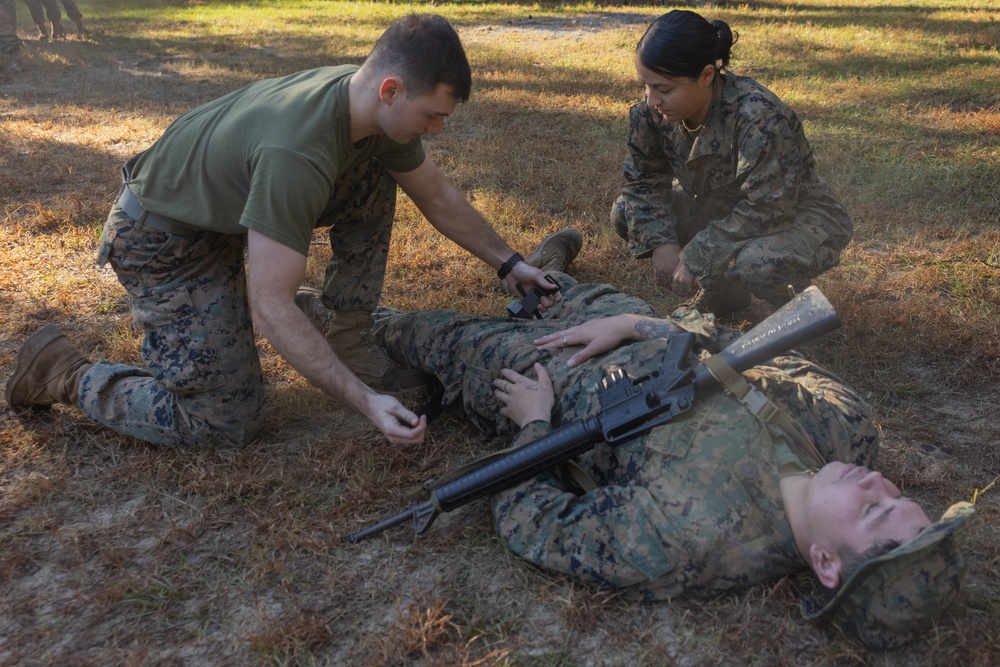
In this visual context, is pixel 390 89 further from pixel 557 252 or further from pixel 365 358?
pixel 557 252

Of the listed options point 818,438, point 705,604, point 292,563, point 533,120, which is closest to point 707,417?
point 818,438

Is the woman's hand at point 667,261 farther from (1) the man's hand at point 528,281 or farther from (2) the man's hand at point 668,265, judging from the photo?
(1) the man's hand at point 528,281

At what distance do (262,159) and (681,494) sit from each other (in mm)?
1843

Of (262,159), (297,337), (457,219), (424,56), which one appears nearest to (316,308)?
(457,219)

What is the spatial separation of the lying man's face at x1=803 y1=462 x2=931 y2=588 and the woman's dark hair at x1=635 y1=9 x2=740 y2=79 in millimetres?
2072

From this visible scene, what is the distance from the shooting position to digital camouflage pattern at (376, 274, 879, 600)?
8.48ft

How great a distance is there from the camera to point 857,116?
24.3 ft

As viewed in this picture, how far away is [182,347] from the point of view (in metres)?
3.40

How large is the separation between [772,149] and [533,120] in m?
4.08

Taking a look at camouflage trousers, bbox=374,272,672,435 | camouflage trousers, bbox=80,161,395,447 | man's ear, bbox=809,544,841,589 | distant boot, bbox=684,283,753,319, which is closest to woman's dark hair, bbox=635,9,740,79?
camouflage trousers, bbox=374,272,672,435

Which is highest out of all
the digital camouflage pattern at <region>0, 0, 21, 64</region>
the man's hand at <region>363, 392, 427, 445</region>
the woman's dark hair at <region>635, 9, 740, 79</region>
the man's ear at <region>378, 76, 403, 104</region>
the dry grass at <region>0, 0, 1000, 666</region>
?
the woman's dark hair at <region>635, 9, 740, 79</region>

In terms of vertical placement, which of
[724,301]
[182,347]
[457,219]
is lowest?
[724,301]

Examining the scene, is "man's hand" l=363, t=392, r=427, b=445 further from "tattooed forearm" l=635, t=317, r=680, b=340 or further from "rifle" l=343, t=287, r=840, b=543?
"tattooed forearm" l=635, t=317, r=680, b=340

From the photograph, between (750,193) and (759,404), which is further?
(750,193)
